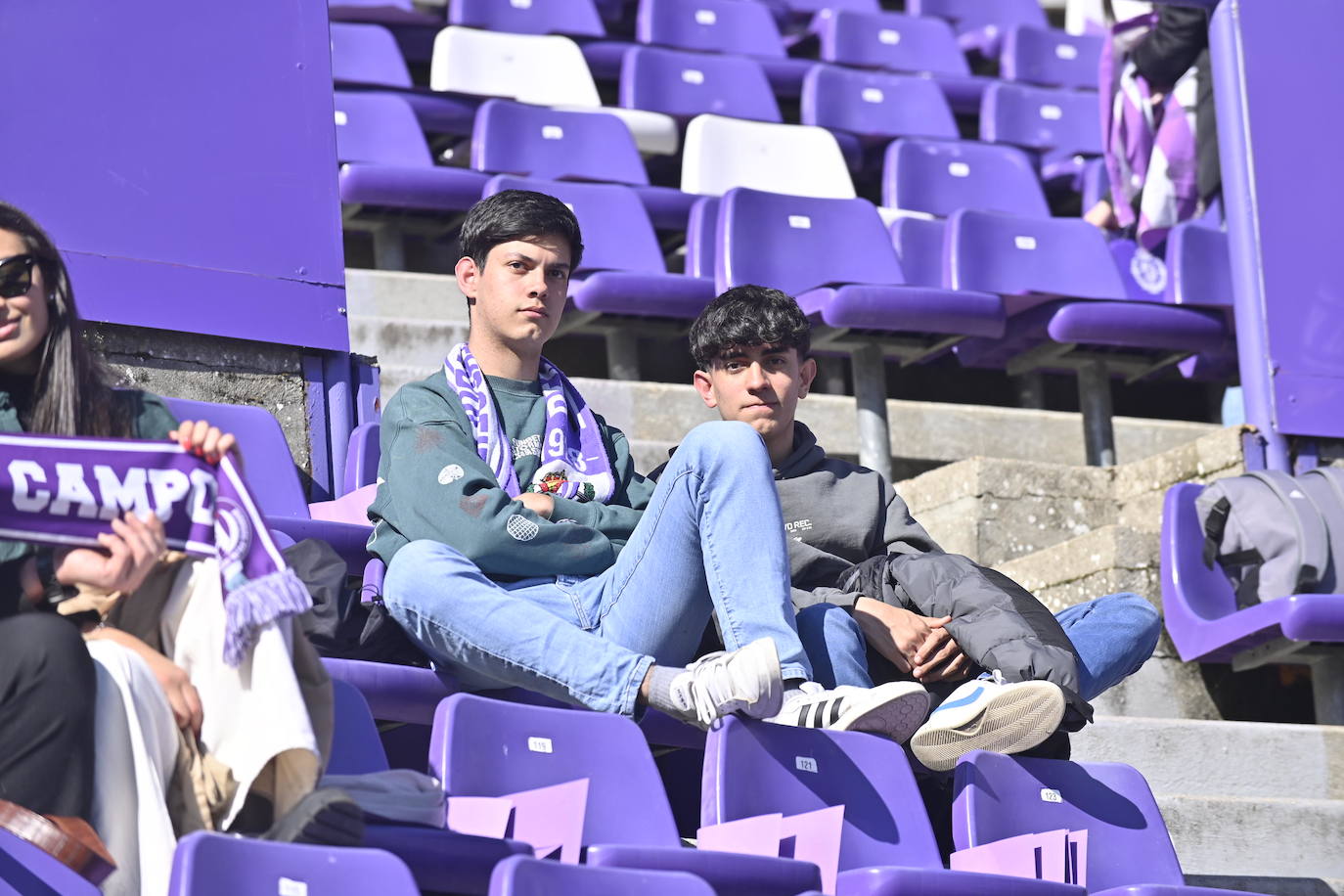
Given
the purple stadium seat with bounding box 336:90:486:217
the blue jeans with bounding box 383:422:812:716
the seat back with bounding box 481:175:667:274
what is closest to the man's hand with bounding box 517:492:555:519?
the blue jeans with bounding box 383:422:812:716

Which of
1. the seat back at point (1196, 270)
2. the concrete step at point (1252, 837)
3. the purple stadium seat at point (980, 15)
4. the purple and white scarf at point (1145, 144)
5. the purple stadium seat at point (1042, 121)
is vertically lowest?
the concrete step at point (1252, 837)

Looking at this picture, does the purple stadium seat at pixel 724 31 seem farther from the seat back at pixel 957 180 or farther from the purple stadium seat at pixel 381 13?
the seat back at pixel 957 180

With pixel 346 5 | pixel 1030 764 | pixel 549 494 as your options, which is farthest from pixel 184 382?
pixel 346 5

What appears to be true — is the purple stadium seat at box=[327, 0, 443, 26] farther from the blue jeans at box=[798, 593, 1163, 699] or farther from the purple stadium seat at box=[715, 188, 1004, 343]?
the blue jeans at box=[798, 593, 1163, 699]

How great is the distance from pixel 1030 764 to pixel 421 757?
2.81ft

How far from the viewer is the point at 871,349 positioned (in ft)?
15.4

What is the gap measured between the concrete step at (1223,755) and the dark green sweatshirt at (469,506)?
1033mm

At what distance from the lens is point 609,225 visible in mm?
5074

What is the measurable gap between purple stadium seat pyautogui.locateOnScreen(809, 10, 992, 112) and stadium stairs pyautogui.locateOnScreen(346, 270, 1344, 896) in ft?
7.41

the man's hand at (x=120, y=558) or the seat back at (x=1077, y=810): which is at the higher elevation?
the man's hand at (x=120, y=558)

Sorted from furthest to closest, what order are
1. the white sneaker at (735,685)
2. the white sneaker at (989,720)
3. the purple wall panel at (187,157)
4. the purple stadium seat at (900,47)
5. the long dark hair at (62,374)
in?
1. the purple stadium seat at (900,47)
2. the purple wall panel at (187,157)
3. the white sneaker at (989,720)
4. the white sneaker at (735,685)
5. the long dark hair at (62,374)

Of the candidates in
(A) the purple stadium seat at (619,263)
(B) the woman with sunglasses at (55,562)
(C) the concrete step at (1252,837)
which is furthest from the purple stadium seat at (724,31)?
(B) the woman with sunglasses at (55,562)

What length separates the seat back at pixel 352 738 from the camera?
2.31 metres

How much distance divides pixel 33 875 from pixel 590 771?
0.78m
